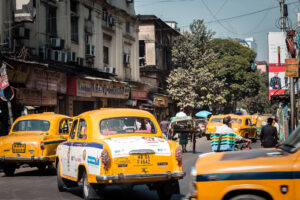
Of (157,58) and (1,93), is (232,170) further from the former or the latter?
(157,58)

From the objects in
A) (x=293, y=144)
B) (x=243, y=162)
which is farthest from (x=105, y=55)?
(x=243, y=162)

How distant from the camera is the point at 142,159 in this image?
8.45 m

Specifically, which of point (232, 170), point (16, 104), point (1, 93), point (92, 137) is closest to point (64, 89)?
point (16, 104)

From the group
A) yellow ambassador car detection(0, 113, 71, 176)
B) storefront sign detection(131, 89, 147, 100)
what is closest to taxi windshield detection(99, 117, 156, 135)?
yellow ambassador car detection(0, 113, 71, 176)

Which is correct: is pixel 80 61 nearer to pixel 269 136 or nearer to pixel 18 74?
pixel 18 74

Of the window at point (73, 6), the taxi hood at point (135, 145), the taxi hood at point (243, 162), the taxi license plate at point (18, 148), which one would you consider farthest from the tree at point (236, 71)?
the taxi hood at point (243, 162)

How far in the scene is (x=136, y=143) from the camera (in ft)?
28.4

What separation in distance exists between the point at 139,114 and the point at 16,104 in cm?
1366

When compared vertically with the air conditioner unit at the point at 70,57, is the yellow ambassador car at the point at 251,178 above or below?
below

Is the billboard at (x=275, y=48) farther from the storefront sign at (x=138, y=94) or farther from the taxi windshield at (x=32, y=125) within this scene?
the taxi windshield at (x=32, y=125)

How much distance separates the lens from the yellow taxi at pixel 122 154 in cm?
831

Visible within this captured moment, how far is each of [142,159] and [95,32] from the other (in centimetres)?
2467

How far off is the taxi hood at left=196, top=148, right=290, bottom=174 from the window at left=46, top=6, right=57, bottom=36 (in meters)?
21.2

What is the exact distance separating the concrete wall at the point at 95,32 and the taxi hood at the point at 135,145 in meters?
14.4
